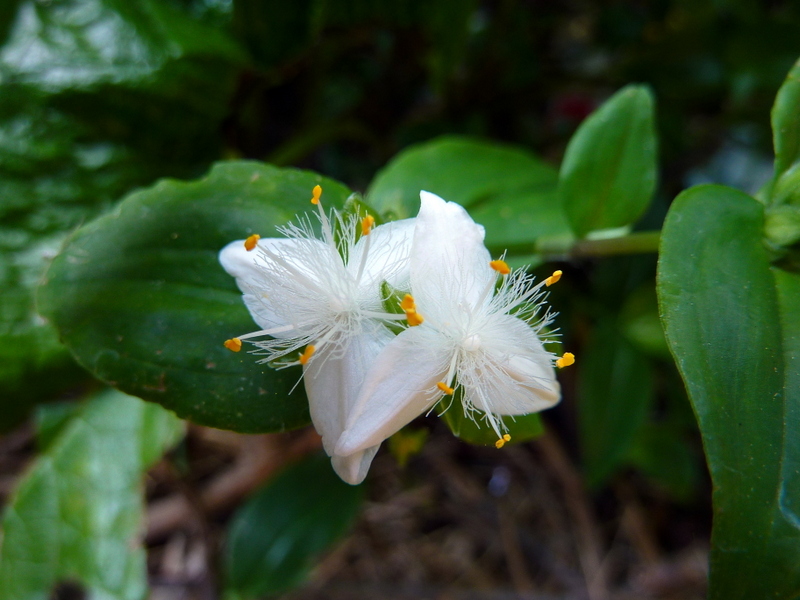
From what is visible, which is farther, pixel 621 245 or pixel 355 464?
pixel 621 245

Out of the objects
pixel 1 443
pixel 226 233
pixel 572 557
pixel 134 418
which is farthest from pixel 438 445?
pixel 1 443

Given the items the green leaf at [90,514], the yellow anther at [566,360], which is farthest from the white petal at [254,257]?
the green leaf at [90,514]

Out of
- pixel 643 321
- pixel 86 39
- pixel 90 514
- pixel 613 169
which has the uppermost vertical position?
pixel 86 39

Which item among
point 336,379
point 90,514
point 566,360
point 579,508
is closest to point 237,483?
point 90,514

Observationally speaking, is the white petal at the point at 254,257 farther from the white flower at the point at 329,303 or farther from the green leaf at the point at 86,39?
the green leaf at the point at 86,39

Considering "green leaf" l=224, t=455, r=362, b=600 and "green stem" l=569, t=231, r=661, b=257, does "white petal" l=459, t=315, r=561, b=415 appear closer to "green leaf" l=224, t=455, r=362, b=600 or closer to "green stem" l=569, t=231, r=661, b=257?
"green stem" l=569, t=231, r=661, b=257

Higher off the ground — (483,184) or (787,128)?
(787,128)

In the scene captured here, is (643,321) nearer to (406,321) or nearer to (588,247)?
(588,247)
